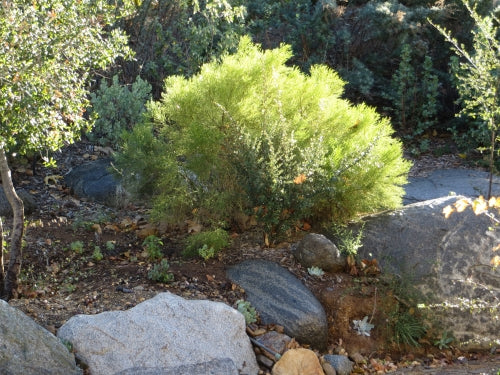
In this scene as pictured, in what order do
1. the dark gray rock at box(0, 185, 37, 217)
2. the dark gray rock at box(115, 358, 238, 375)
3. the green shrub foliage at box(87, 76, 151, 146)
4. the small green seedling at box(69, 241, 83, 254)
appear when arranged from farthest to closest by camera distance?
the green shrub foliage at box(87, 76, 151, 146) < the dark gray rock at box(0, 185, 37, 217) < the small green seedling at box(69, 241, 83, 254) < the dark gray rock at box(115, 358, 238, 375)

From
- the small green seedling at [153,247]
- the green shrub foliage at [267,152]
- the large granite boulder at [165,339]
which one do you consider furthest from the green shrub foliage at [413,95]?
the large granite boulder at [165,339]

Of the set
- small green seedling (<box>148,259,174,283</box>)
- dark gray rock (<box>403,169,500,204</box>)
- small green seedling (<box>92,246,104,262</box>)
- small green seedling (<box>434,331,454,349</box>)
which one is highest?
small green seedling (<box>148,259,174,283</box>)

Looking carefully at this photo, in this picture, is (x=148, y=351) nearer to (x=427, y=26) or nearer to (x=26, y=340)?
(x=26, y=340)

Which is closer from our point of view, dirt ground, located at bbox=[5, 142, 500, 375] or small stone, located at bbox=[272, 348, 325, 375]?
small stone, located at bbox=[272, 348, 325, 375]

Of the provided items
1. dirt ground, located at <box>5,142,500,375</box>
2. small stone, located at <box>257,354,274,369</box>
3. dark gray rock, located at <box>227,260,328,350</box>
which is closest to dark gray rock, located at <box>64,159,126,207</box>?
dirt ground, located at <box>5,142,500,375</box>

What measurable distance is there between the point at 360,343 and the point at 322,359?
15.8 inches

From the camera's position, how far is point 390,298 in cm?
498

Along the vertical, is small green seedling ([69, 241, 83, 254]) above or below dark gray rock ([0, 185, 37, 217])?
above

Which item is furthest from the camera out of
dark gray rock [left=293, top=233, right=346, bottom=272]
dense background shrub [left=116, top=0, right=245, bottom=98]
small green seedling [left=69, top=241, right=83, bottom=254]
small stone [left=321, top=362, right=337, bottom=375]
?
dense background shrub [left=116, top=0, right=245, bottom=98]

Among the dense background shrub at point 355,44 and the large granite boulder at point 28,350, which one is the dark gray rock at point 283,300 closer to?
the large granite boulder at point 28,350

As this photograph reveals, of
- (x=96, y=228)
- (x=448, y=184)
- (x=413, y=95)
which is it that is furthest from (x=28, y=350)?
(x=413, y=95)

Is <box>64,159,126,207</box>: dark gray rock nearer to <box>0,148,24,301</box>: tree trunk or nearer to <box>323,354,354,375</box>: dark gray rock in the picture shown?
<box>0,148,24,301</box>: tree trunk

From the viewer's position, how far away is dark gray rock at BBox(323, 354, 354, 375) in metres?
4.46

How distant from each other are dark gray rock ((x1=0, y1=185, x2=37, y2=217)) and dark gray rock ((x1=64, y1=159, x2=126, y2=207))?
554mm
